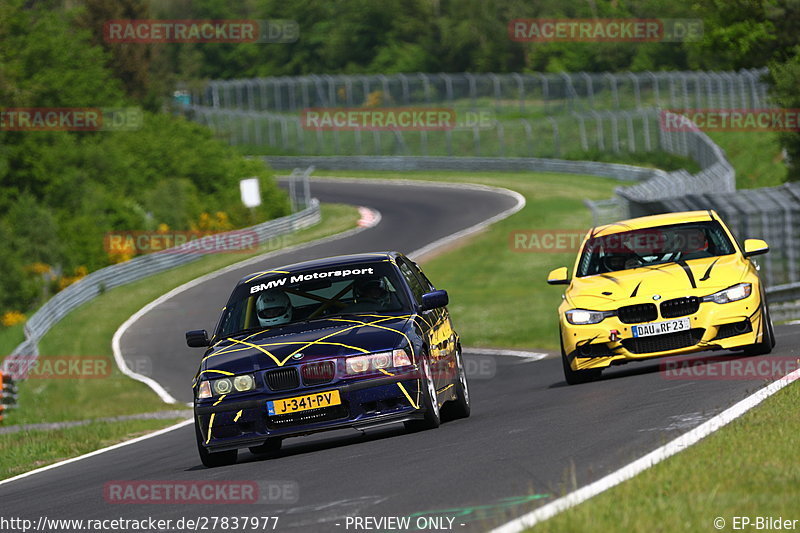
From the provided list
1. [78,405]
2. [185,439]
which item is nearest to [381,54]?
[78,405]

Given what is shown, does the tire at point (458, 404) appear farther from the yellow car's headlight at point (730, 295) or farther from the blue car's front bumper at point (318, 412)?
the yellow car's headlight at point (730, 295)

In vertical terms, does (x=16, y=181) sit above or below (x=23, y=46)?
below

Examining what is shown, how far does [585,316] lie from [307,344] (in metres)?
4.07

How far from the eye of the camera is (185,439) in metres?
15.5

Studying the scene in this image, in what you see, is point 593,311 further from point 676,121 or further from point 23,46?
point 23,46

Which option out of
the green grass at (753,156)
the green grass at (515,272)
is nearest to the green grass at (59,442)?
the green grass at (515,272)

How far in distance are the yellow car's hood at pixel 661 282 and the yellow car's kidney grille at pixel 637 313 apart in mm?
85

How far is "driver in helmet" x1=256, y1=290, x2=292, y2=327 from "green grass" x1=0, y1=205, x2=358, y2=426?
863 centimetres

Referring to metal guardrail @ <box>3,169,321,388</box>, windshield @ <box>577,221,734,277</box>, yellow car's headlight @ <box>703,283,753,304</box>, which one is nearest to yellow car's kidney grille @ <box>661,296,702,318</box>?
yellow car's headlight @ <box>703,283,753,304</box>

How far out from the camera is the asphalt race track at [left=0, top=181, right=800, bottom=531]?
7.29 m

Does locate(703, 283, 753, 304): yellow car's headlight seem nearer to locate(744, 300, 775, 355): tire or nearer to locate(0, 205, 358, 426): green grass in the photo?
locate(744, 300, 775, 355): tire

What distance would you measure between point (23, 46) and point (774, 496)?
72304 millimetres

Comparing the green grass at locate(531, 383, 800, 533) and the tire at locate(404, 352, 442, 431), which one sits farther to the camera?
the tire at locate(404, 352, 442, 431)

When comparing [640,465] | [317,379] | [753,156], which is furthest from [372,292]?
[753,156]
